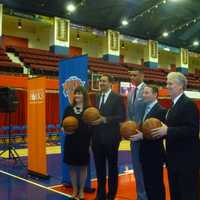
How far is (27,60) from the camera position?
16.6 m

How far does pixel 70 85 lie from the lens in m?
5.52

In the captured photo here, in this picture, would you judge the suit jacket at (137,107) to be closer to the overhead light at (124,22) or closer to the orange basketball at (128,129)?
the orange basketball at (128,129)

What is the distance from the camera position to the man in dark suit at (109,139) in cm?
429

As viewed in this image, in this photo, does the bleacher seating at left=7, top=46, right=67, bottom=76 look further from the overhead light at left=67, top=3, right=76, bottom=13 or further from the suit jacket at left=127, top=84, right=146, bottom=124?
the suit jacket at left=127, top=84, right=146, bottom=124

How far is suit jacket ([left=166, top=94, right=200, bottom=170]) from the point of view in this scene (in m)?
2.97

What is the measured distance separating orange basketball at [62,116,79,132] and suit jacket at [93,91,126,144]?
306 millimetres

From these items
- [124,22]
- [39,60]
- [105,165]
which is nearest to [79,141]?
[105,165]

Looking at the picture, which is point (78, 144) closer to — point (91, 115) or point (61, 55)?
point (91, 115)

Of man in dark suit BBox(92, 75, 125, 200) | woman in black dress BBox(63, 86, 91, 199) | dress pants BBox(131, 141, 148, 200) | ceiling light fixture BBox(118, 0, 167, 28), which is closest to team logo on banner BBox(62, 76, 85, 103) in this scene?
woman in black dress BBox(63, 86, 91, 199)

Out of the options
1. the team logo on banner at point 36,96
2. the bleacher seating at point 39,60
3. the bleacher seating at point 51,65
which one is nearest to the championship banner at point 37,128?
the team logo on banner at point 36,96

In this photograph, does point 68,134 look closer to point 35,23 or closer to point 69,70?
point 69,70

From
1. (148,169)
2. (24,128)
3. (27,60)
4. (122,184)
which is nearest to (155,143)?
(148,169)

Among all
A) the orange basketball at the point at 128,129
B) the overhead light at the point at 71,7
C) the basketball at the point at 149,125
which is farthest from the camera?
the overhead light at the point at 71,7

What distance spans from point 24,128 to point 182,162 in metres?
10.2
